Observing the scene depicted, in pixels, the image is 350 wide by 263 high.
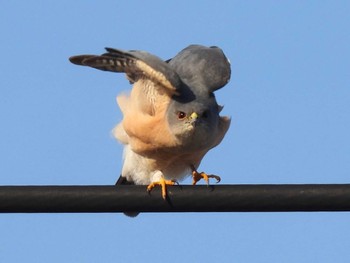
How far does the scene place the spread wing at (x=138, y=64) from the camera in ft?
29.0

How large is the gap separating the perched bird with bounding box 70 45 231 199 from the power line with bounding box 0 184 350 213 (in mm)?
2632

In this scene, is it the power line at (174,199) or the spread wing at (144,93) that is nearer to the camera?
the power line at (174,199)

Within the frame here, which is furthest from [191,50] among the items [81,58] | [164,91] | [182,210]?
[182,210]

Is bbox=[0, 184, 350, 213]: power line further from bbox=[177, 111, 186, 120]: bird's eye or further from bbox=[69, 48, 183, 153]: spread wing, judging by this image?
bbox=[177, 111, 186, 120]: bird's eye

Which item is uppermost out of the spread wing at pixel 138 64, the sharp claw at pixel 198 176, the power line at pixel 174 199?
the spread wing at pixel 138 64

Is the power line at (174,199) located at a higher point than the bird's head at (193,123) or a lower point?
lower

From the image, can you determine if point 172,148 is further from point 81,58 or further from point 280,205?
point 280,205

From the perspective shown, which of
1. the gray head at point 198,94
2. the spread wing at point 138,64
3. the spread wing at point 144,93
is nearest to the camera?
the spread wing at point 138,64

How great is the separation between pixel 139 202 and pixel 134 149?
338 cm

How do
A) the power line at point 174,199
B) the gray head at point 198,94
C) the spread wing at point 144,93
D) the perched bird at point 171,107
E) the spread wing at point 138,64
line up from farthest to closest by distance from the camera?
the gray head at point 198,94 < the perched bird at point 171,107 < the spread wing at point 144,93 < the spread wing at point 138,64 < the power line at point 174,199

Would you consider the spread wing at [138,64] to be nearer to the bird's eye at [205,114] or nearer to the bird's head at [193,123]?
the bird's head at [193,123]

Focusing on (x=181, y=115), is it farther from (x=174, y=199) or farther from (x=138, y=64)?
(x=174, y=199)

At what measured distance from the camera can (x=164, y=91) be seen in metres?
9.39

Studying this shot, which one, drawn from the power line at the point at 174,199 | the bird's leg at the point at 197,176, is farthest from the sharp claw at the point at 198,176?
the power line at the point at 174,199
